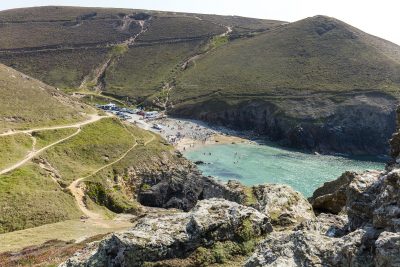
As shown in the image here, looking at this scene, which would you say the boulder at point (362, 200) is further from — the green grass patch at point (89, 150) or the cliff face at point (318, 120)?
the cliff face at point (318, 120)

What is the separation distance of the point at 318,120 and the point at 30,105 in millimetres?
99922

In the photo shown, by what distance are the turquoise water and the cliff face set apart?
1072cm

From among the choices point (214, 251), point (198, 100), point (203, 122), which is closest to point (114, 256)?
point (214, 251)

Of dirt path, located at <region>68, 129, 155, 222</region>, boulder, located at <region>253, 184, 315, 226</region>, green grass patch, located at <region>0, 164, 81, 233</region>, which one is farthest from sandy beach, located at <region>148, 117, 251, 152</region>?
boulder, located at <region>253, 184, 315, 226</region>

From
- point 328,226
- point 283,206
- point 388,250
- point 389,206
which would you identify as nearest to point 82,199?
point 283,206

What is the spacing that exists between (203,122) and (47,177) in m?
104

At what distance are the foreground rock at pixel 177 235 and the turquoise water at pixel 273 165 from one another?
258 ft

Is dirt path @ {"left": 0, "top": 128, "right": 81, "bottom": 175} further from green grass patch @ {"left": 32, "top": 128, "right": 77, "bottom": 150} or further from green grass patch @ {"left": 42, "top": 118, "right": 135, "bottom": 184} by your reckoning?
green grass patch @ {"left": 42, "top": 118, "right": 135, "bottom": 184}

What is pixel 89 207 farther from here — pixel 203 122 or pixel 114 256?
pixel 203 122

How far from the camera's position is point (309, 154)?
135 metres

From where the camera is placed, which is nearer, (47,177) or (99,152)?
(47,177)

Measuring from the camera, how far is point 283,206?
20.9 metres

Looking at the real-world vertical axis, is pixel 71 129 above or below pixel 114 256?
below

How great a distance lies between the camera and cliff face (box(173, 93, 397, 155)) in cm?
14400
